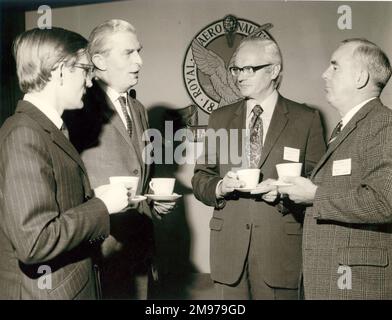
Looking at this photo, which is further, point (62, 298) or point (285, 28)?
point (285, 28)

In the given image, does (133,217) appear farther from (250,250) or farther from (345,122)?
(345,122)

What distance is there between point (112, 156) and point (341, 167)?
100 cm

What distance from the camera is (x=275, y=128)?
2170 millimetres

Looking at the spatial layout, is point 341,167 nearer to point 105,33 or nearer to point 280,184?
point 280,184

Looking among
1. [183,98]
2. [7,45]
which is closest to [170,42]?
[183,98]

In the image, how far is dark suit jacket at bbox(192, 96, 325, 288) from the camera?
6.86 feet

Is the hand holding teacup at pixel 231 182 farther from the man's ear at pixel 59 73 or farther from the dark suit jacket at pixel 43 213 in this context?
the man's ear at pixel 59 73

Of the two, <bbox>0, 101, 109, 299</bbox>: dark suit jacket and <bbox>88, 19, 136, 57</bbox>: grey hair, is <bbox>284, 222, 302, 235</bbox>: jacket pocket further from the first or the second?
<bbox>88, 19, 136, 57</bbox>: grey hair

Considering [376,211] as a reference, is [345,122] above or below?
above

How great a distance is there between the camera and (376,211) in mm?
1589

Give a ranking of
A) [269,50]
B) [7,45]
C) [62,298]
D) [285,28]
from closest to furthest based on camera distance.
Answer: [62,298] → [269,50] → [7,45] → [285,28]

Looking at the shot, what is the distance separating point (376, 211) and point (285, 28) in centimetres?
221

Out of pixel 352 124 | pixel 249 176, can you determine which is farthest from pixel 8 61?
pixel 352 124
